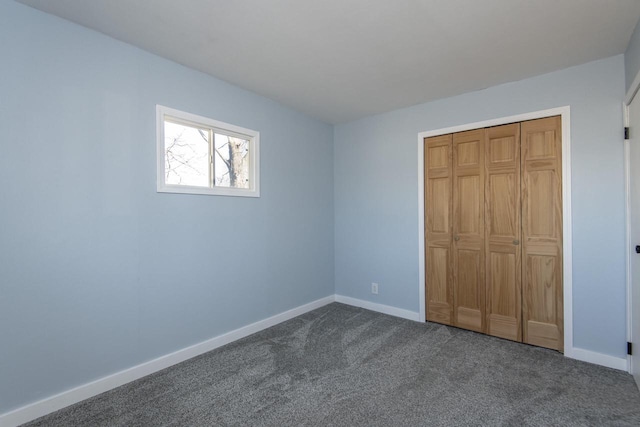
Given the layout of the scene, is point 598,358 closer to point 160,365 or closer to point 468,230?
point 468,230

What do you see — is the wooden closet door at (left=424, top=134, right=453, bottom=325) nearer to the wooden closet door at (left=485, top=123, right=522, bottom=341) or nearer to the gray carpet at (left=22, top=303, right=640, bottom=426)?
the wooden closet door at (left=485, top=123, right=522, bottom=341)

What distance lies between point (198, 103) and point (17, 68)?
116 centimetres

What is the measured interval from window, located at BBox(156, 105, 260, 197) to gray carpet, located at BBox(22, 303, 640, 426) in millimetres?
1530

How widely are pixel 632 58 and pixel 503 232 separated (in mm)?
1601

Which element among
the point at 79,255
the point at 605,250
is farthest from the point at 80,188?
the point at 605,250

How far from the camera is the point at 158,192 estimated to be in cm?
246

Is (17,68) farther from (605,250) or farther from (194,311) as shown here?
(605,250)

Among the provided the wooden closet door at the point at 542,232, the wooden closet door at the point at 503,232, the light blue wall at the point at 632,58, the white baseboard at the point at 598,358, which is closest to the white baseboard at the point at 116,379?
the wooden closet door at the point at 503,232

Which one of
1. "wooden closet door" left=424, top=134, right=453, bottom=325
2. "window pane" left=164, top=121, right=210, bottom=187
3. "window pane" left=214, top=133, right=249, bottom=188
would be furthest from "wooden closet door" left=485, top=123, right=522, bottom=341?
"window pane" left=164, top=121, right=210, bottom=187

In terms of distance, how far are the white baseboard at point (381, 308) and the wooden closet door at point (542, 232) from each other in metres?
1.12

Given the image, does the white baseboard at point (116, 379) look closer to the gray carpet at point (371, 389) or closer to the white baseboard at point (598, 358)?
the gray carpet at point (371, 389)

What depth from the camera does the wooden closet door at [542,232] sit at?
2.69 metres

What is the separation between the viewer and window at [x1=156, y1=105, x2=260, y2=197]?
8.37 feet

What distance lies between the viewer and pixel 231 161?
3.09 m
